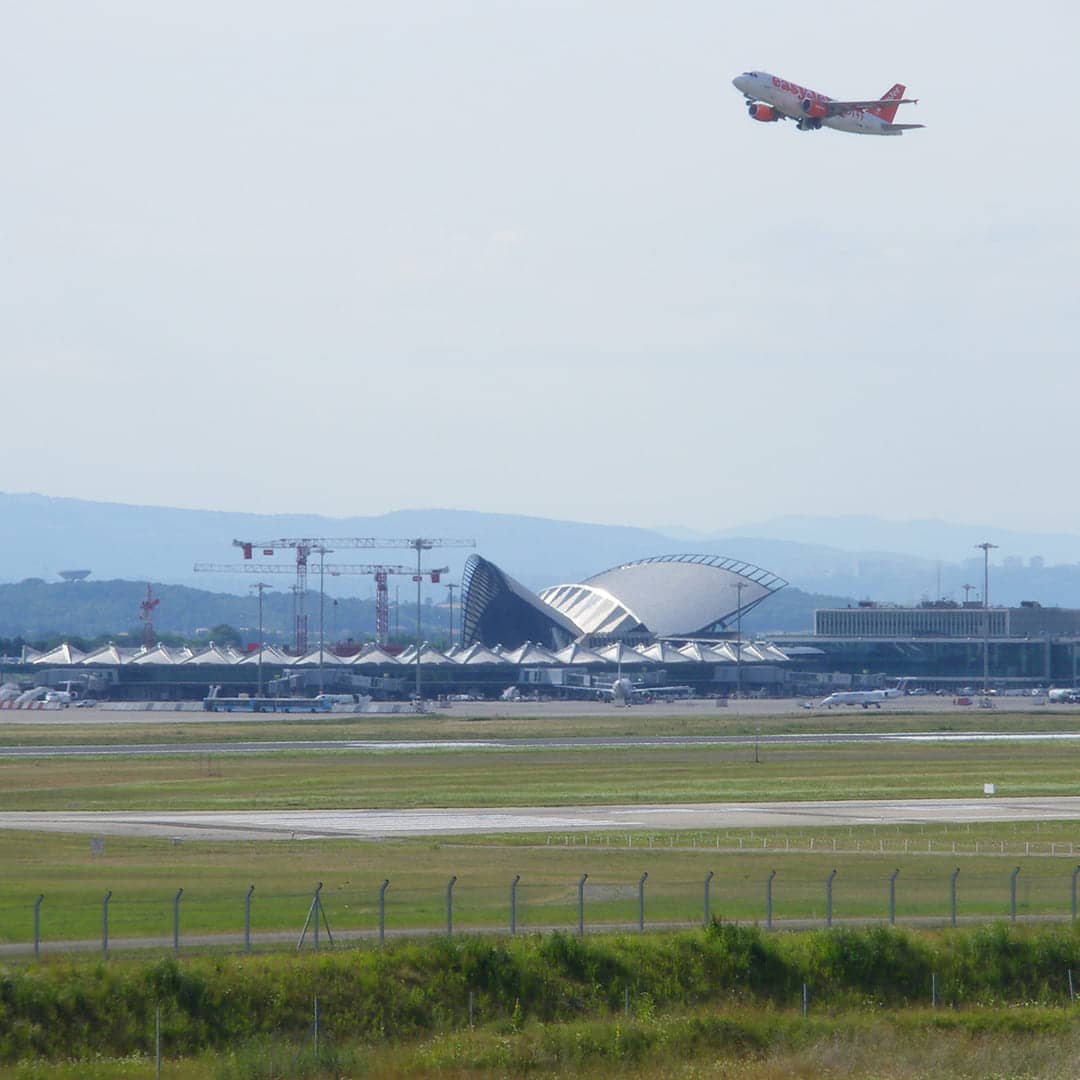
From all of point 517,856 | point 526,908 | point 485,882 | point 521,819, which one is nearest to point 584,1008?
point 526,908

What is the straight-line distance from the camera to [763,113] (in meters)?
80.9

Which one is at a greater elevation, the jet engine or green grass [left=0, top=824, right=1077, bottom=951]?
the jet engine

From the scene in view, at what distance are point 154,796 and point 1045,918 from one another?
42.4 m

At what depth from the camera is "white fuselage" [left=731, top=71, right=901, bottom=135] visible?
263 ft

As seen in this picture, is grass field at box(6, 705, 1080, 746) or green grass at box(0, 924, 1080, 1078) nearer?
green grass at box(0, 924, 1080, 1078)

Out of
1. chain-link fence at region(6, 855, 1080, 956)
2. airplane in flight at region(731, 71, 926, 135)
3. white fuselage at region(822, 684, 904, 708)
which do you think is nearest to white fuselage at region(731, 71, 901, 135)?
airplane in flight at region(731, 71, 926, 135)

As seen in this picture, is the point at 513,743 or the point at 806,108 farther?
the point at 513,743

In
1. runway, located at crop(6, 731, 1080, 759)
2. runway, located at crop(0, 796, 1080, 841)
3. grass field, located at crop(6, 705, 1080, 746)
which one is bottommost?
grass field, located at crop(6, 705, 1080, 746)

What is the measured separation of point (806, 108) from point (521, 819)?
3928 centimetres

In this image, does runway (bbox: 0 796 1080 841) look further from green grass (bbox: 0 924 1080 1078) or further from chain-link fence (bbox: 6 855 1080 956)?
green grass (bbox: 0 924 1080 1078)

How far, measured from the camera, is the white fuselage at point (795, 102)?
80.3 metres

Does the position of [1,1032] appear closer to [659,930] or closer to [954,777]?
[659,930]

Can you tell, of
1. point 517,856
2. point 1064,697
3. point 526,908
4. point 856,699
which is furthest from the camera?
point 856,699

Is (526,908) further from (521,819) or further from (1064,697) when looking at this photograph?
(1064,697)
